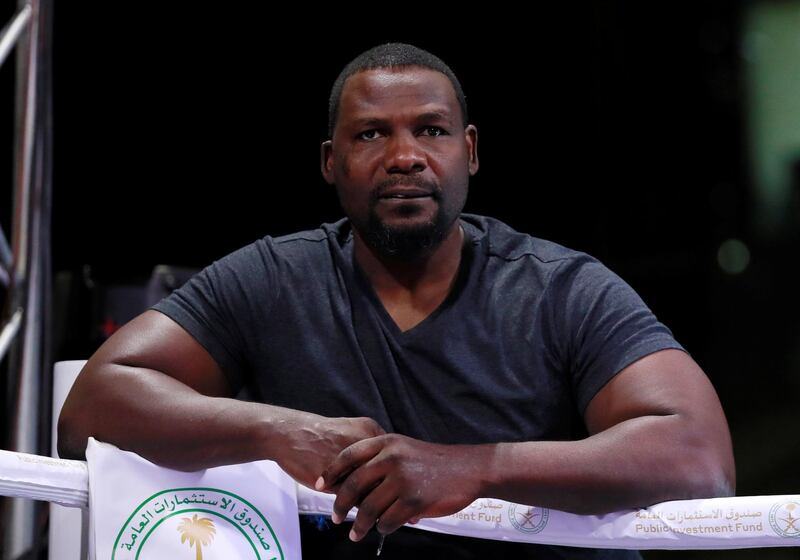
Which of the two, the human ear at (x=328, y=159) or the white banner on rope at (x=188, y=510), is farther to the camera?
the human ear at (x=328, y=159)

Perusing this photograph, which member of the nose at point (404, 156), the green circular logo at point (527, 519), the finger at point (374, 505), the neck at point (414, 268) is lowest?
the green circular logo at point (527, 519)

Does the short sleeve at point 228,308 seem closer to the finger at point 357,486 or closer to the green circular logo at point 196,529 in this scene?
the green circular logo at point 196,529

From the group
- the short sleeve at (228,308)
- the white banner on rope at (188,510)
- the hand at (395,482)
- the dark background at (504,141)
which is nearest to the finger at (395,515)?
the hand at (395,482)

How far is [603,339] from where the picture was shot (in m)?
1.19

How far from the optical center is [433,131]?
1.36 m

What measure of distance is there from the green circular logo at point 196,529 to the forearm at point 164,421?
42 millimetres

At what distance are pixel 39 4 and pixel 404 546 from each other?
1225mm

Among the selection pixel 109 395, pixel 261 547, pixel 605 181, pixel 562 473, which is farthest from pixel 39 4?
pixel 605 181

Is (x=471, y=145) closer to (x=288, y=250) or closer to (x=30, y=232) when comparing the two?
(x=288, y=250)

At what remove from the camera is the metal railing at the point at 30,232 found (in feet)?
5.69

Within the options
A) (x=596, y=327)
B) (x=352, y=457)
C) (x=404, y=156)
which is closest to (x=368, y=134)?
(x=404, y=156)

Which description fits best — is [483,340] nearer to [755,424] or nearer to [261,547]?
[261,547]

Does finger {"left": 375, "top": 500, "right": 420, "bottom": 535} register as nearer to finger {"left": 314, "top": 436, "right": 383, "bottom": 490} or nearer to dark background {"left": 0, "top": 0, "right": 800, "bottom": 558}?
finger {"left": 314, "top": 436, "right": 383, "bottom": 490}

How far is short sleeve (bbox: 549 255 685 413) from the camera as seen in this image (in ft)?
3.84
